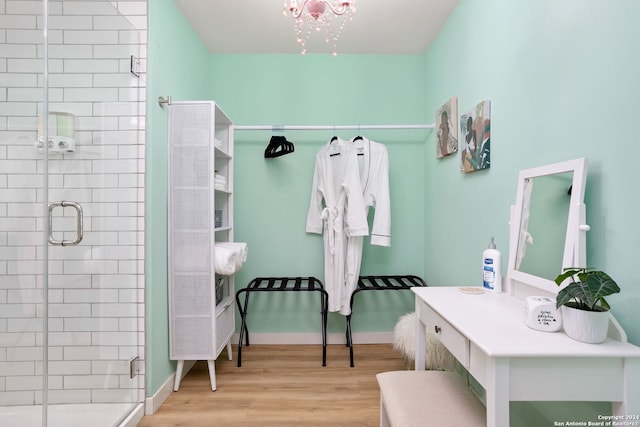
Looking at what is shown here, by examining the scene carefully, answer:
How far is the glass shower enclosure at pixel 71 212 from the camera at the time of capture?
1.27 meters

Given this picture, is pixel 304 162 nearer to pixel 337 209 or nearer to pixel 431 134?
pixel 337 209

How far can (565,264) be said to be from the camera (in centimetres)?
103

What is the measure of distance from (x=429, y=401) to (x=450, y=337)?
252 millimetres

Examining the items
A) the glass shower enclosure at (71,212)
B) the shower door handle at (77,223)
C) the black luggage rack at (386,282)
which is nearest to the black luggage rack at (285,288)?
the black luggage rack at (386,282)

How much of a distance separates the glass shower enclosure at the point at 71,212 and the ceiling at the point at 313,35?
2.05ft

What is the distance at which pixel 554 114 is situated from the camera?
1.17 metres

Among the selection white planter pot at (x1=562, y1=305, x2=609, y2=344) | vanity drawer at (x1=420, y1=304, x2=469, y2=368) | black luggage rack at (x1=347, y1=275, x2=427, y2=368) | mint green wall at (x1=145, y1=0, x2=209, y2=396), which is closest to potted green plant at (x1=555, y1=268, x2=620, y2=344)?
white planter pot at (x1=562, y1=305, x2=609, y2=344)

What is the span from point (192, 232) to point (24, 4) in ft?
4.21

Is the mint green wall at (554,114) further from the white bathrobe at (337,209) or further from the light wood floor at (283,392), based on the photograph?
the light wood floor at (283,392)

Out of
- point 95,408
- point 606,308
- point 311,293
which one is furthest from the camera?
point 311,293

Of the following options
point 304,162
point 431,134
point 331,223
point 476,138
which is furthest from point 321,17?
point 331,223

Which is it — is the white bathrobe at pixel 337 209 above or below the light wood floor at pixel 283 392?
above

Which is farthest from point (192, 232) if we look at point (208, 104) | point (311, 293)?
point (311, 293)

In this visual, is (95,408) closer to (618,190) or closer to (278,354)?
(278,354)
